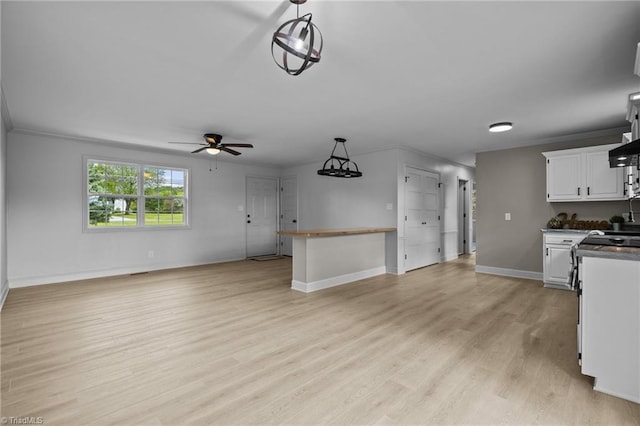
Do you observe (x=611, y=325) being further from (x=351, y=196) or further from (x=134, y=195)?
(x=134, y=195)

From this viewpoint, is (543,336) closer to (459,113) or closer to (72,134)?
(459,113)

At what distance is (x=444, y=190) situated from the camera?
288 inches

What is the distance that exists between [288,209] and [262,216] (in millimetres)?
716

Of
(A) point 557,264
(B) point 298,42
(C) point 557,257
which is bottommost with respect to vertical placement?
(A) point 557,264

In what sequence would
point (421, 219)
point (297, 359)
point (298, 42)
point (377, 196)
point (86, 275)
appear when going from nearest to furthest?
1. point (298, 42)
2. point (297, 359)
3. point (86, 275)
4. point (377, 196)
5. point (421, 219)

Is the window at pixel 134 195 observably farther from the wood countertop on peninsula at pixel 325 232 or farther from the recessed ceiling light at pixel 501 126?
the recessed ceiling light at pixel 501 126

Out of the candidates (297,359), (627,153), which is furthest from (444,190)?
(297,359)

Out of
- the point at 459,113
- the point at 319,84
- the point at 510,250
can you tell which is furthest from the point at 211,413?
the point at 510,250

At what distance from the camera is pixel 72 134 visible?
16.4 ft

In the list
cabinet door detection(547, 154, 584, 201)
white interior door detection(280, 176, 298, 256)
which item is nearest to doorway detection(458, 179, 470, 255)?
cabinet door detection(547, 154, 584, 201)

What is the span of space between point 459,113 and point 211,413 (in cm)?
404

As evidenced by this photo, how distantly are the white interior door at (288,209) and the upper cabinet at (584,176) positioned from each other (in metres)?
5.35

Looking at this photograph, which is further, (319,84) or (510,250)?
(510,250)

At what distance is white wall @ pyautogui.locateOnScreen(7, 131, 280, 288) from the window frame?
6cm
